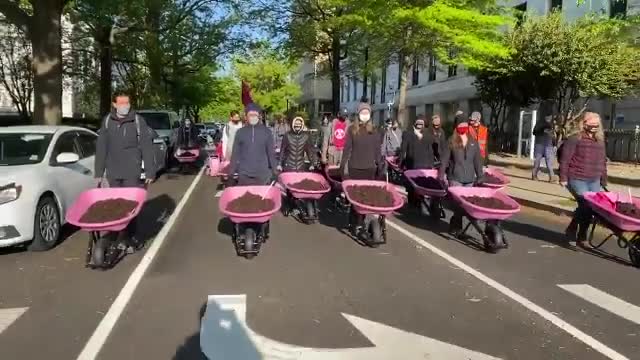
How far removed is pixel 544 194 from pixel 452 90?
26.9 metres

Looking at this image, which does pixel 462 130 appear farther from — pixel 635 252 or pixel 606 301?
pixel 606 301

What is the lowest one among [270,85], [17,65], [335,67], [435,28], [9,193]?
[9,193]

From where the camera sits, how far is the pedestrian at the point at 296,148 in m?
10.8

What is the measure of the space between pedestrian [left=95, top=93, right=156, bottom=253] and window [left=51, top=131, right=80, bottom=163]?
125cm

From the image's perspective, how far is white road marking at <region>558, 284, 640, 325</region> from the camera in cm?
568

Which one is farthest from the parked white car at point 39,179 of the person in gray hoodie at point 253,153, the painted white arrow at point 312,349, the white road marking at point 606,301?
the white road marking at point 606,301

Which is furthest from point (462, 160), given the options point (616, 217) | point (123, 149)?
point (123, 149)

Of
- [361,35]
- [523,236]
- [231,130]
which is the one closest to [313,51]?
[361,35]

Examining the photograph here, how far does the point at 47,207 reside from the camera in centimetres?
805

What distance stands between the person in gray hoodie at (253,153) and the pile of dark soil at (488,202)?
2584 mm

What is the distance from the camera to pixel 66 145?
9.10m

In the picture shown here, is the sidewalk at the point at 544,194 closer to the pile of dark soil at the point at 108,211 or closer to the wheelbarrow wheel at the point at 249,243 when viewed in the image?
the wheelbarrow wheel at the point at 249,243

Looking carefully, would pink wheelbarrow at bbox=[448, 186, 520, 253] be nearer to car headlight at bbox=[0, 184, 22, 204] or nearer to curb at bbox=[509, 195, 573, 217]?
curb at bbox=[509, 195, 573, 217]

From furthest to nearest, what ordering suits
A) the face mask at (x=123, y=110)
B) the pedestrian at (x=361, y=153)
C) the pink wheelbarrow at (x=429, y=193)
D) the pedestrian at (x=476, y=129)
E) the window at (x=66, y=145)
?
the pink wheelbarrow at (x=429, y=193) → the pedestrian at (x=476, y=129) → the pedestrian at (x=361, y=153) → the window at (x=66, y=145) → the face mask at (x=123, y=110)
